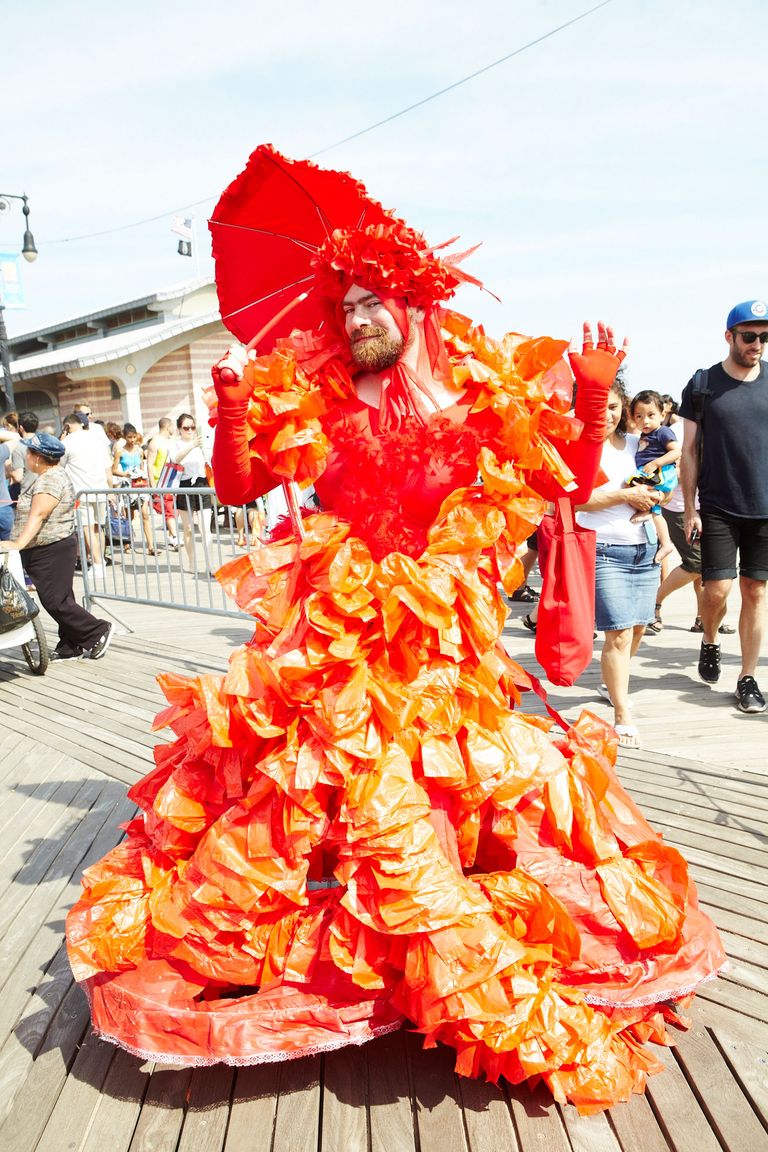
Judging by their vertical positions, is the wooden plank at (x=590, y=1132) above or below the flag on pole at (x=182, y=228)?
below

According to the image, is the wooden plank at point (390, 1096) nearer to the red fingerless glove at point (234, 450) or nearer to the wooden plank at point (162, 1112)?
the wooden plank at point (162, 1112)

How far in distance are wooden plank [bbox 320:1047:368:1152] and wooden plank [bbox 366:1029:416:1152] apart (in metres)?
0.02

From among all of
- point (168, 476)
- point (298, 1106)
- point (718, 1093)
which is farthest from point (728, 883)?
point (168, 476)

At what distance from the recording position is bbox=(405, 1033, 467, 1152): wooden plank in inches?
76.9

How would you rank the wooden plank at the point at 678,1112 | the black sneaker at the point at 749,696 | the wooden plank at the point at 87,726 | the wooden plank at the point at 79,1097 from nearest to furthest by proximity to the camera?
the wooden plank at the point at 678,1112 < the wooden plank at the point at 79,1097 < the wooden plank at the point at 87,726 < the black sneaker at the point at 749,696

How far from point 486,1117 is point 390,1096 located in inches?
8.7

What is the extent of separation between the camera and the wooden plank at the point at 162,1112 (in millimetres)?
1998

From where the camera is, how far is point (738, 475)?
15.6 ft

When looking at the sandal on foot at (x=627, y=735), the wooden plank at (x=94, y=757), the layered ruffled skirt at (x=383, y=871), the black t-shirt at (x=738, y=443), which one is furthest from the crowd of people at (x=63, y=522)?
the layered ruffled skirt at (x=383, y=871)

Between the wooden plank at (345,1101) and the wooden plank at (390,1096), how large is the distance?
0.02 m

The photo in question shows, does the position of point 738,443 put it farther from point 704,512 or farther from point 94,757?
point 94,757

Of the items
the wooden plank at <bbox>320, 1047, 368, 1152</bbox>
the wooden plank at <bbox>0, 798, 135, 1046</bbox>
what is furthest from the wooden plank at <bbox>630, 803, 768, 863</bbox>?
the wooden plank at <bbox>0, 798, 135, 1046</bbox>

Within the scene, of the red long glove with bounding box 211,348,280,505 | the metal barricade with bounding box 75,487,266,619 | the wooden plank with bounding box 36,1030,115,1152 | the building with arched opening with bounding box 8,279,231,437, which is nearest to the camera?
the wooden plank with bounding box 36,1030,115,1152

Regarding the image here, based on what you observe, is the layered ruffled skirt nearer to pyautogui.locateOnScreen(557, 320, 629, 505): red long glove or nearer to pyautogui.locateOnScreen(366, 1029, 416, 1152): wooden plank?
pyautogui.locateOnScreen(366, 1029, 416, 1152): wooden plank
